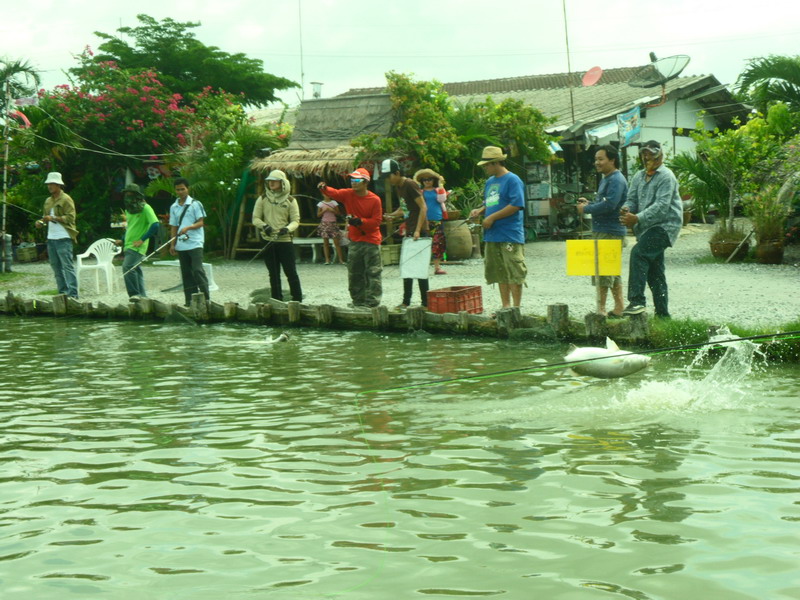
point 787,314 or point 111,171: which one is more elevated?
point 111,171

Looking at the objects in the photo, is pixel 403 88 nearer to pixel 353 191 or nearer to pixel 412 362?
pixel 353 191

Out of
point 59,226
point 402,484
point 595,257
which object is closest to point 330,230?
point 59,226

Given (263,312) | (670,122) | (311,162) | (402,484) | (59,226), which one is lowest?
(402,484)

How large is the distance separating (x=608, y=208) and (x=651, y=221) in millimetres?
684

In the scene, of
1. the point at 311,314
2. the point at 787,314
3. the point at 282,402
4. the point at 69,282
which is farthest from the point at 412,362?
the point at 69,282

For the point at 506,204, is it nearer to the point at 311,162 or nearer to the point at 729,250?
the point at 729,250

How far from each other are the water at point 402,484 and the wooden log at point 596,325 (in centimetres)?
76

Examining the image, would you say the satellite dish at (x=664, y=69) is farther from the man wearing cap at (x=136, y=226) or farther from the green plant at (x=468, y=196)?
the man wearing cap at (x=136, y=226)

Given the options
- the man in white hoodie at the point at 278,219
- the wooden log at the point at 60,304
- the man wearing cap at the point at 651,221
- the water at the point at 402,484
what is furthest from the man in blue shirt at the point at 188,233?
the man wearing cap at the point at 651,221

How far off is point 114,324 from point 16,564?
29.3 feet

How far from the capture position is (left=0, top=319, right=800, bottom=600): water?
386 centimetres

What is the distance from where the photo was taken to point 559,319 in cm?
971

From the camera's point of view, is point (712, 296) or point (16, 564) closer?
point (16, 564)

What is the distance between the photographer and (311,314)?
461 inches
